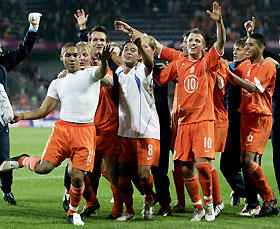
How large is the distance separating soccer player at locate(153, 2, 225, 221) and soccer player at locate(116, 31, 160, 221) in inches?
12.1

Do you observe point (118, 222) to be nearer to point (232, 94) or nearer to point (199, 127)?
point (199, 127)

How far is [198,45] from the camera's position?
630 centimetres

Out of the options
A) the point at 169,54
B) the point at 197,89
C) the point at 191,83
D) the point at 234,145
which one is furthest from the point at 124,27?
the point at 234,145

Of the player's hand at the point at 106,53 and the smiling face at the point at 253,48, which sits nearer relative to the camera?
the player's hand at the point at 106,53

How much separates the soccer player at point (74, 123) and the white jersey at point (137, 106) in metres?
0.35

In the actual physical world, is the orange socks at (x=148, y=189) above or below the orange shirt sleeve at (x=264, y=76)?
below

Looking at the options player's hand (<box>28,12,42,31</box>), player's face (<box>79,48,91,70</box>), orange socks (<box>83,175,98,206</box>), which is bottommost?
orange socks (<box>83,175,98,206</box>)

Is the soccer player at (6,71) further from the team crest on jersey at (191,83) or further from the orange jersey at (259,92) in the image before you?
the orange jersey at (259,92)

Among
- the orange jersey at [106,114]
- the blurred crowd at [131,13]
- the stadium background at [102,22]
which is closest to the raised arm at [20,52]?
the orange jersey at [106,114]

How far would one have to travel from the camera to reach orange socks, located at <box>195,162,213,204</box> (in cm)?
609

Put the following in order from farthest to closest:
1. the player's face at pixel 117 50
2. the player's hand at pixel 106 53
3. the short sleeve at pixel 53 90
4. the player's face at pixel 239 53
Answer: the player's face at pixel 239 53
the player's face at pixel 117 50
the short sleeve at pixel 53 90
the player's hand at pixel 106 53

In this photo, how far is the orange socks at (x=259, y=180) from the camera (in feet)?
21.9

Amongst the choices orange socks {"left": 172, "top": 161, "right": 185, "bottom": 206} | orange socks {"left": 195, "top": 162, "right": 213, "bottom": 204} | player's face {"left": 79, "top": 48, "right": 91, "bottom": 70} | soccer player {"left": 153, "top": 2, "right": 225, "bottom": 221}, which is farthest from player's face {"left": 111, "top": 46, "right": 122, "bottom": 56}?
orange socks {"left": 195, "top": 162, "right": 213, "bottom": 204}

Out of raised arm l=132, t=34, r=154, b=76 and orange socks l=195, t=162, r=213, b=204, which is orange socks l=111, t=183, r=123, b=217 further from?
raised arm l=132, t=34, r=154, b=76
